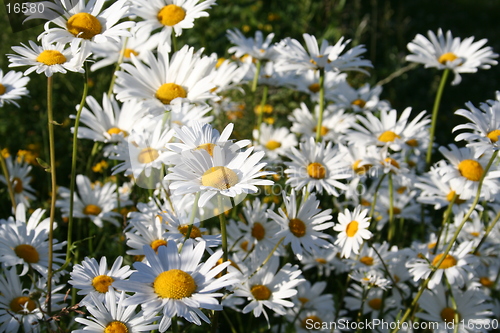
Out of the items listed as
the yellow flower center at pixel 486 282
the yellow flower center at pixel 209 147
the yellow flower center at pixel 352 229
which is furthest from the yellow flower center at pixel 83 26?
the yellow flower center at pixel 486 282

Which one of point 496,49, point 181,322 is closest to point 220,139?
point 181,322

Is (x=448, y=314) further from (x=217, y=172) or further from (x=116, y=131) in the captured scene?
(x=116, y=131)

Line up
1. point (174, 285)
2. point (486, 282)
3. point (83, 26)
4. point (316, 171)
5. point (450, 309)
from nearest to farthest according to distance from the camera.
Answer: point (174, 285) < point (83, 26) < point (316, 171) < point (450, 309) < point (486, 282)

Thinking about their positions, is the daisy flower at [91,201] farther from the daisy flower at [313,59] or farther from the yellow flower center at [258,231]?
the daisy flower at [313,59]

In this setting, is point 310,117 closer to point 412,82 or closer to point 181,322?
point 181,322

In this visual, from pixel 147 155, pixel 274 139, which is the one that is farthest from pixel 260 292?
pixel 274 139
